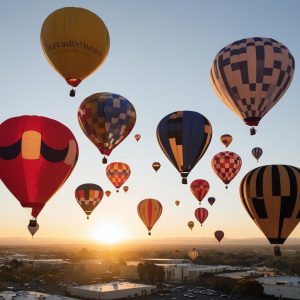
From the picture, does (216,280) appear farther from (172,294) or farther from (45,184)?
(45,184)

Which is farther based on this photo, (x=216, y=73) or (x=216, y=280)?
(x=216, y=280)

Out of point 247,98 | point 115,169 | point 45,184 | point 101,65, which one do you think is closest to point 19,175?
point 45,184

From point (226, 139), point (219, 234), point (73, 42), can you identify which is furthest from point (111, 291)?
point (73, 42)

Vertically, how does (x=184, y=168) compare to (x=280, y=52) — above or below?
below

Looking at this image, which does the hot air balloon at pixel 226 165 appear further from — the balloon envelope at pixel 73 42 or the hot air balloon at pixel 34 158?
the hot air balloon at pixel 34 158

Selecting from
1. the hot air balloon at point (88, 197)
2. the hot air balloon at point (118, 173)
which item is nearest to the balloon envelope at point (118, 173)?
the hot air balloon at point (118, 173)

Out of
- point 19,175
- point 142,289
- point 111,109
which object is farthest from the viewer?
point 142,289
